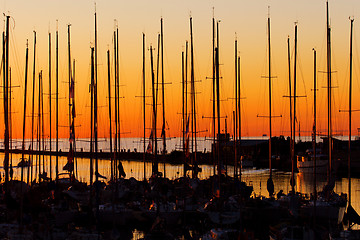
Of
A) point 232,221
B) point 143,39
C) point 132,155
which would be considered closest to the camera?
point 232,221

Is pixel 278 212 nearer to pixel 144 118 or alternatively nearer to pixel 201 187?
pixel 201 187

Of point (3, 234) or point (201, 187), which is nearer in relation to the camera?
point (3, 234)

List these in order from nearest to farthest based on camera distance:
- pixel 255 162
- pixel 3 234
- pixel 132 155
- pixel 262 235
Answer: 1. pixel 3 234
2. pixel 262 235
3. pixel 255 162
4. pixel 132 155

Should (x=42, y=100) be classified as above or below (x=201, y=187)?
above

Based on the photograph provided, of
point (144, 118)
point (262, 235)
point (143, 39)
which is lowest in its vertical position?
point (262, 235)

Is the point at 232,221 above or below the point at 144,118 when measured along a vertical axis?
below

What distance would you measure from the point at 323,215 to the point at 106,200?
16232 millimetres

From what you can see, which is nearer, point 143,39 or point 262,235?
point 262,235

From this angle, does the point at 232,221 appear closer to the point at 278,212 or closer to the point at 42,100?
the point at 278,212

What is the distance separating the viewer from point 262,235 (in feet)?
125

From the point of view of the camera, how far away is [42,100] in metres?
54.3

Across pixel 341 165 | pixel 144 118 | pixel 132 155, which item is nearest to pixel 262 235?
pixel 144 118

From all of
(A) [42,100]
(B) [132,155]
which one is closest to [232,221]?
(A) [42,100]

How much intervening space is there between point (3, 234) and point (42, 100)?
23.7 m
